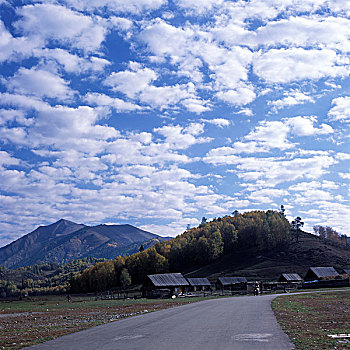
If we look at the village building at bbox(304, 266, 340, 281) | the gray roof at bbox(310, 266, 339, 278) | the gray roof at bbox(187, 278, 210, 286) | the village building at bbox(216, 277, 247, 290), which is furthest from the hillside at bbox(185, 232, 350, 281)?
the gray roof at bbox(187, 278, 210, 286)

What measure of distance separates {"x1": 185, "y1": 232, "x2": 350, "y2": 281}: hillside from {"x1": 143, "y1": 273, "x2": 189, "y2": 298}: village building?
2150 inches

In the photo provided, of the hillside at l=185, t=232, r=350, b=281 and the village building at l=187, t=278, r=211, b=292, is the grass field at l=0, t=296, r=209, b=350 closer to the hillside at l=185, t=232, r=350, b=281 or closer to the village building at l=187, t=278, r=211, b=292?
the village building at l=187, t=278, r=211, b=292

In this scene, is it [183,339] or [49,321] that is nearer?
[183,339]

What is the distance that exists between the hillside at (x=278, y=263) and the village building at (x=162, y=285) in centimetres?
5461

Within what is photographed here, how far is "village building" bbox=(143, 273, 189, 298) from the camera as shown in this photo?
9369cm

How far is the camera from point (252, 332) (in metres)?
18.2

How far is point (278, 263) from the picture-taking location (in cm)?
17662

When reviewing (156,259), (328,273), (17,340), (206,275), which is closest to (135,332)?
(17,340)

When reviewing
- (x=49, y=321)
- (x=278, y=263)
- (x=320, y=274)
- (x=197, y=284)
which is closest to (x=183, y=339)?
(x=49, y=321)

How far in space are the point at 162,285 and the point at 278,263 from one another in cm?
9110

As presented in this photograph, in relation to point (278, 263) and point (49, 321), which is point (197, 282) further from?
point (49, 321)

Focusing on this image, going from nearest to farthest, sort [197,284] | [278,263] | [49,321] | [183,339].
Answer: [183,339] → [49,321] → [197,284] → [278,263]

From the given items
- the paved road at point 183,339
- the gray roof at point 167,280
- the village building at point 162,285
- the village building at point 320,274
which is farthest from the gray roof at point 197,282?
the paved road at point 183,339

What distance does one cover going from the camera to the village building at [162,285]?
93.7 meters
